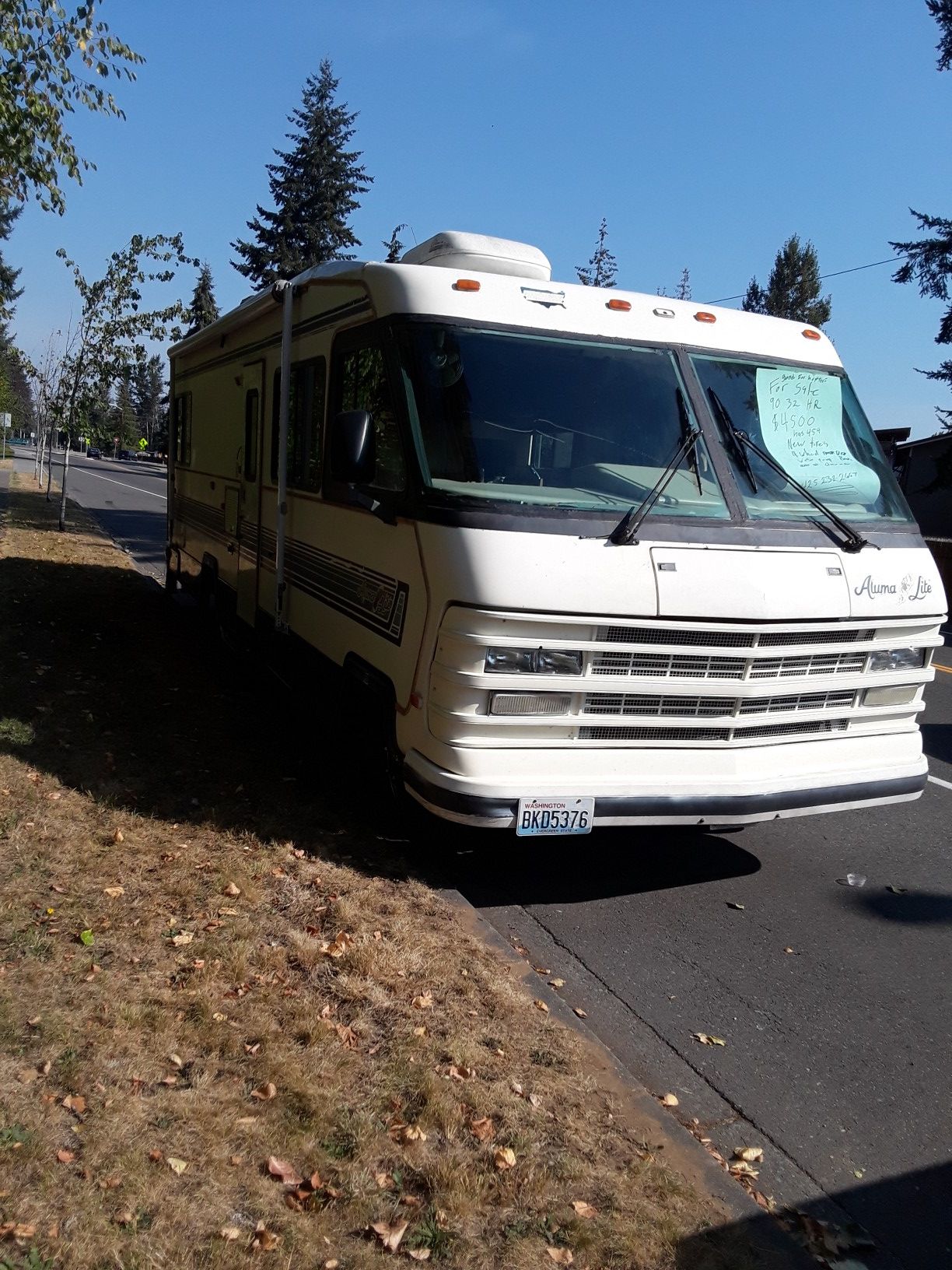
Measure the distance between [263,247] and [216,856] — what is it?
3802 cm

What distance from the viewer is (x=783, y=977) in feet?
14.5

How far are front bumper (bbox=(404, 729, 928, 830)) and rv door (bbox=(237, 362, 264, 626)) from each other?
3413mm

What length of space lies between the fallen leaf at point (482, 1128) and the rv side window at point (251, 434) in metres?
5.37

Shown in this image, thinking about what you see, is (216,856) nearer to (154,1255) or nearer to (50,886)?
(50,886)

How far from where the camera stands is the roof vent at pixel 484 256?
5332 mm

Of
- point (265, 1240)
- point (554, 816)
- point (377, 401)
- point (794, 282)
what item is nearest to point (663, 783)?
point (554, 816)

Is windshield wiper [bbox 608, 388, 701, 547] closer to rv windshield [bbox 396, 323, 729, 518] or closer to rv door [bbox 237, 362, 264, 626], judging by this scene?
rv windshield [bbox 396, 323, 729, 518]

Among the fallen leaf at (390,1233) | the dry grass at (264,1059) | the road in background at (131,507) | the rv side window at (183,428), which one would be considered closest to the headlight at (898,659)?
the dry grass at (264,1059)

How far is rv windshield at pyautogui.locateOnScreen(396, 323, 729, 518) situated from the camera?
15.2 feet

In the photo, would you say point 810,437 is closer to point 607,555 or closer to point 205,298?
point 607,555

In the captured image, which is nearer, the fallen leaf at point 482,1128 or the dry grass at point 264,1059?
the dry grass at point 264,1059

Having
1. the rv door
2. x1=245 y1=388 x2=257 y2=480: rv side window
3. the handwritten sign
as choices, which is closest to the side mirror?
the handwritten sign

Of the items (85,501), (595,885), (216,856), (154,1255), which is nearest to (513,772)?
(595,885)

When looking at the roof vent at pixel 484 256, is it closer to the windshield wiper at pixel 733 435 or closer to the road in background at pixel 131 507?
the windshield wiper at pixel 733 435
